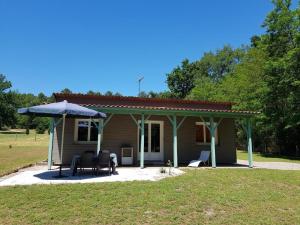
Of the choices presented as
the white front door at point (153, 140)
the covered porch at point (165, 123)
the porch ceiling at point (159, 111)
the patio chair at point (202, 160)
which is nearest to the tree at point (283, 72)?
the covered porch at point (165, 123)

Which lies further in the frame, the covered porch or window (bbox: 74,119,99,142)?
window (bbox: 74,119,99,142)

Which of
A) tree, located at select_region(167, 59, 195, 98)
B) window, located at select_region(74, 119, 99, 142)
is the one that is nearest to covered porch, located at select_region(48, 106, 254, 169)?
window, located at select_region(74, 119, 99, 142)

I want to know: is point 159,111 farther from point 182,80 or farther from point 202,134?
point 182,80

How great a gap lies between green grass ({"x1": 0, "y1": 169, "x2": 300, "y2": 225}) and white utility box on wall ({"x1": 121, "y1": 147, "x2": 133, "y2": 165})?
5.14m

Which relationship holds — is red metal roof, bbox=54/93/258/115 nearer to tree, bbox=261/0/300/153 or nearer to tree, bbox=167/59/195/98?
tree, bbox=261/0/300/153

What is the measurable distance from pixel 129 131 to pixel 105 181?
5.52 metres

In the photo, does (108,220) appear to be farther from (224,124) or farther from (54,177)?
Result: (224,124)

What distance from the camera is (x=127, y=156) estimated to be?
42.6ft

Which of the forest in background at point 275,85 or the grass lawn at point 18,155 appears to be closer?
the grass lawn at point 18,155

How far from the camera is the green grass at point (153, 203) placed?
191 inches

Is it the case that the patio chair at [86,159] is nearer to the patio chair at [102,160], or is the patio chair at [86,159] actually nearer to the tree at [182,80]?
the patio chair at [102,160]

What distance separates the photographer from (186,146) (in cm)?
1401

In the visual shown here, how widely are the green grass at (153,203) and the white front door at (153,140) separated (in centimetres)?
561

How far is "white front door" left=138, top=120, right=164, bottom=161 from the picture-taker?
1370cm
